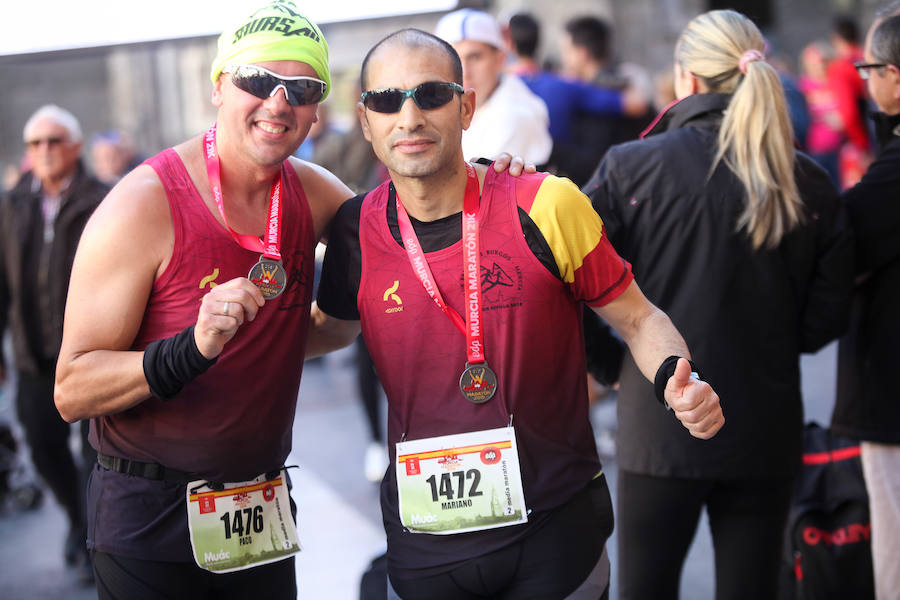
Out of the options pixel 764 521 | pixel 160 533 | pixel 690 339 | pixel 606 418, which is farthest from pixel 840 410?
pixel 606 418

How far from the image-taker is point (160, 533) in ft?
7.68

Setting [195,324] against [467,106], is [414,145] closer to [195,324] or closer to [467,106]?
[467,106]

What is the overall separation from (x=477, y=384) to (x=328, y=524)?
3.24m

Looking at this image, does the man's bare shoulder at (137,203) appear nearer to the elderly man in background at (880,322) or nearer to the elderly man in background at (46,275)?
the elderly man in background at (880,322)

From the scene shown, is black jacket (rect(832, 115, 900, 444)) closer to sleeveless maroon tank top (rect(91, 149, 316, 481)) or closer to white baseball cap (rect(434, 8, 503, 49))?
white baseball cap (rect(434, 8, 503, 49))

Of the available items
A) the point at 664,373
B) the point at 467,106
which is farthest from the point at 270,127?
the point at 664,373

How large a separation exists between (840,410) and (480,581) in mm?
1740

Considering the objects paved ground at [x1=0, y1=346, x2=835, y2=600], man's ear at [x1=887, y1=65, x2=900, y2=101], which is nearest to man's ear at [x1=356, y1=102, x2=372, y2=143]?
man's ear at [x1=887, y1=65, x2=900, y2=101]

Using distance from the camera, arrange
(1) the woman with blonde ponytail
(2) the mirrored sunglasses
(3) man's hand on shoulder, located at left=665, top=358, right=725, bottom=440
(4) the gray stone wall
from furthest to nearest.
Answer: (4) the gray stone wall, (2) the mirrored sunglasses, (1) the woman with blonde ponytail, (3) man's hand on shoulder, located at left=665, top=358, right=725, bottom=440

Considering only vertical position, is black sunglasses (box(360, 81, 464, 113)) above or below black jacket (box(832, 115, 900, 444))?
above

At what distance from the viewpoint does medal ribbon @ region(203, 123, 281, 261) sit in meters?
2.33

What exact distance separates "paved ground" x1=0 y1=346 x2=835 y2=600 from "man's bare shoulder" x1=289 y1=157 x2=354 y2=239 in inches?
88.9

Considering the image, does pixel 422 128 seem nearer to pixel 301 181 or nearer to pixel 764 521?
pixel 301 181

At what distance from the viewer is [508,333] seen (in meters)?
2.21
